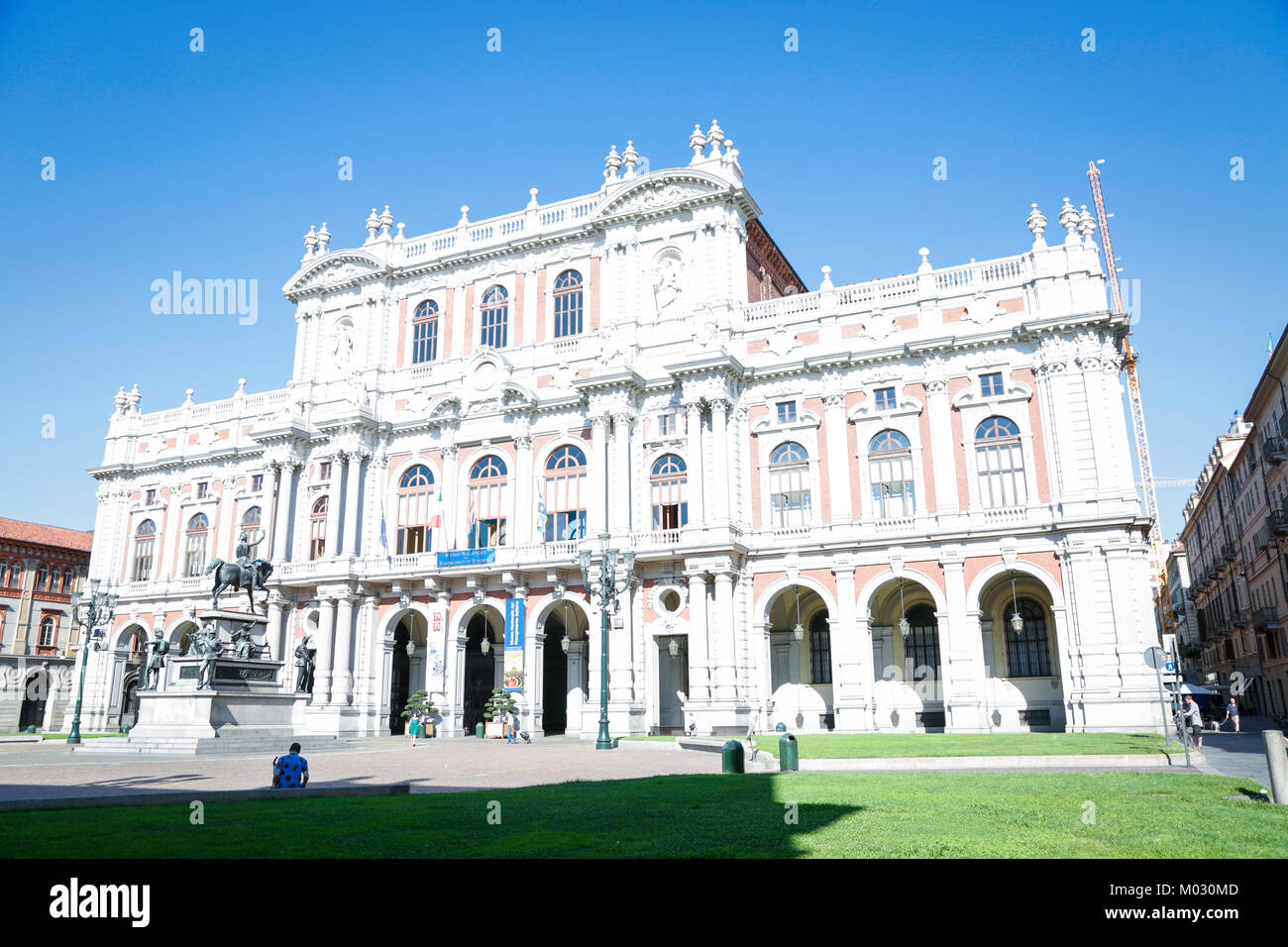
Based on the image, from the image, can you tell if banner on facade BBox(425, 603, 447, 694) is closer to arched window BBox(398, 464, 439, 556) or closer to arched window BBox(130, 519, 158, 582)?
arched window BBox(398, 464, 439, 556)

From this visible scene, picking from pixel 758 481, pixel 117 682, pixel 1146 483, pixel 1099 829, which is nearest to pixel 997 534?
pixel 758 481

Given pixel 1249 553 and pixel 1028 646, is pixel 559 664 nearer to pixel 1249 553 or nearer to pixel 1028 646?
pixel 1028 646

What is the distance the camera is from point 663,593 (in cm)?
3888

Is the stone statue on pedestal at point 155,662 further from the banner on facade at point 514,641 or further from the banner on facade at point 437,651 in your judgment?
the banner on facade at point 514,641

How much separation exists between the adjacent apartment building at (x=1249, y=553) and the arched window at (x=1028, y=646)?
21.9 ft

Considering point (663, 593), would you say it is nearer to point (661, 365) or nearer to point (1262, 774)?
point (661, 365)

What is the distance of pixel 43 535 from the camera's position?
65.9 meters

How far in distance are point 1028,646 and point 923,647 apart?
3965mm

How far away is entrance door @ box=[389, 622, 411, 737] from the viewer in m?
44.5

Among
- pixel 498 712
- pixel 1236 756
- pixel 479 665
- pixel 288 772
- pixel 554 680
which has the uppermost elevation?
pixel 479 665

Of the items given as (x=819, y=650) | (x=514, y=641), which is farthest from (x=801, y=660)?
(x=514, y=641)

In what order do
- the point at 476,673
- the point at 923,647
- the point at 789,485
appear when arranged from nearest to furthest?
the point at 923,647 < the point at 789,485 < the point at 476,673

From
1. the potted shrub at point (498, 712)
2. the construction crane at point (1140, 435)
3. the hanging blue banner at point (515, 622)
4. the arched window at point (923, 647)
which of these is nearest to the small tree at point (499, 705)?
the potted shrub at point (498, 712)

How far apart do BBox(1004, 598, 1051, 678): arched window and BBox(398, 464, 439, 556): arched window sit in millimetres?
26142
